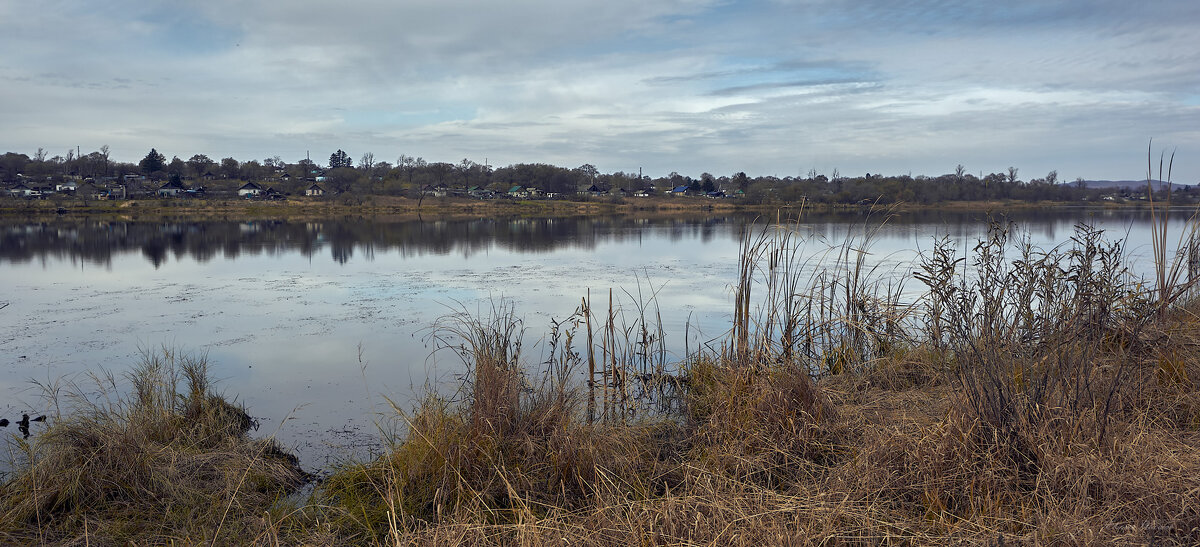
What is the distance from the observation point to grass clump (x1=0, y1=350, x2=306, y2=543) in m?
3.60

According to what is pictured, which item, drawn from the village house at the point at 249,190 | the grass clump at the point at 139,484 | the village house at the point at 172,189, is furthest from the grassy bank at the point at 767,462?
the village house at the point at 172,189

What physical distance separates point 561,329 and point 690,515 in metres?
6.14

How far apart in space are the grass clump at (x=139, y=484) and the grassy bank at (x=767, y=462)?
1 cm

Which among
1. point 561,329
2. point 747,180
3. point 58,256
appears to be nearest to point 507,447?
point 561,329

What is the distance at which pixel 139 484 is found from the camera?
13.3ft

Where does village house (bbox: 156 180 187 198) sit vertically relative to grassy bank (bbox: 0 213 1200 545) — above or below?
above

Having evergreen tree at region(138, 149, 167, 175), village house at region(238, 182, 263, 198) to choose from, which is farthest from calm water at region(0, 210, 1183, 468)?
evergreen tree at region(138, 149, 167, 175)

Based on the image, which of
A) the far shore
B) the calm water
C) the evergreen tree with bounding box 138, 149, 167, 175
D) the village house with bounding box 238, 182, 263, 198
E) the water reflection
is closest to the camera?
the calm water

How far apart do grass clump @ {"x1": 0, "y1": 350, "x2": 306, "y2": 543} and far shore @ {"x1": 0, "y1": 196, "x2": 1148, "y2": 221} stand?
117 ft

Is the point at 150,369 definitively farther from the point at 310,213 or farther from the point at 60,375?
the point at 310,213

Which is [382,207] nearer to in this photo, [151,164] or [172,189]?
[172,189]

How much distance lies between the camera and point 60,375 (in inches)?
296

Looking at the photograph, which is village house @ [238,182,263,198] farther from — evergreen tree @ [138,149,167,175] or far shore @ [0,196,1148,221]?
evergreen tree @ [138,149,167,175]

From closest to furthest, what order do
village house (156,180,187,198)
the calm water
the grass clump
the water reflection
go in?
the grass clump, the calm water, the water reflection, village house (156,180,187,198)
